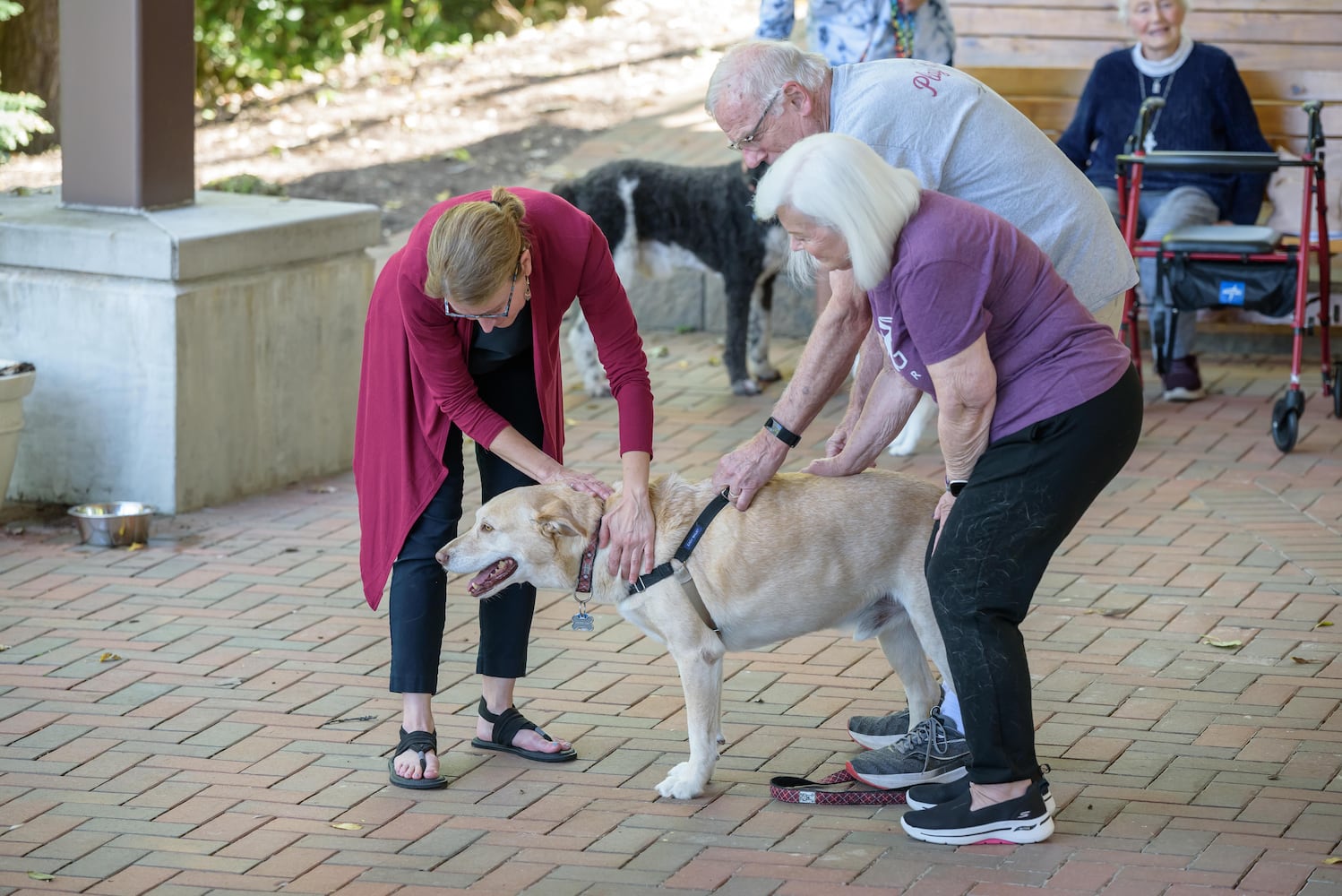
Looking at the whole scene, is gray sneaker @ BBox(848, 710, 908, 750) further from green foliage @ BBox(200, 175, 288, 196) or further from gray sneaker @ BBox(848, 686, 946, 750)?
green foliage @ BBox(200, 175, 288, 196)

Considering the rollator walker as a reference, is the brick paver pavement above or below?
below

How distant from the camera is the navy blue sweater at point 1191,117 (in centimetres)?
859

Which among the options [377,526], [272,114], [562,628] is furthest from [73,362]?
[272,114]

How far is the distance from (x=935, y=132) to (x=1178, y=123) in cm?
512

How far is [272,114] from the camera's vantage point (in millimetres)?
13742

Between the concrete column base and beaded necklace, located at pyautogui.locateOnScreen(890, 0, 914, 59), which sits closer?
the concrete column base

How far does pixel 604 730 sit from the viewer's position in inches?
190

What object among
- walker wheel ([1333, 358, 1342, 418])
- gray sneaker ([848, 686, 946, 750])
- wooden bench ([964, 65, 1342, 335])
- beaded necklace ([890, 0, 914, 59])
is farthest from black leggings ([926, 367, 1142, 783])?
wooden bench ([964, 65, 1342, 335])

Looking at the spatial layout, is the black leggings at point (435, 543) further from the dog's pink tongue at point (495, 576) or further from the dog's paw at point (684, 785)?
the dog's paw at point (684, 785)

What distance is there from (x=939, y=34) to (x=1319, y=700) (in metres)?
4.12

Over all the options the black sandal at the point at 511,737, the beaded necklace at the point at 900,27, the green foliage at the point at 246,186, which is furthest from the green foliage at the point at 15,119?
the black sandal at the point at 511,737

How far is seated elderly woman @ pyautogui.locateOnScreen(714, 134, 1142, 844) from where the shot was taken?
140 inches

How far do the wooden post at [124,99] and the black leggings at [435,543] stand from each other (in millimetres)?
3282

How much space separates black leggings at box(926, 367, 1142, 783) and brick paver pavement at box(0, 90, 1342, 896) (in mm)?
345
